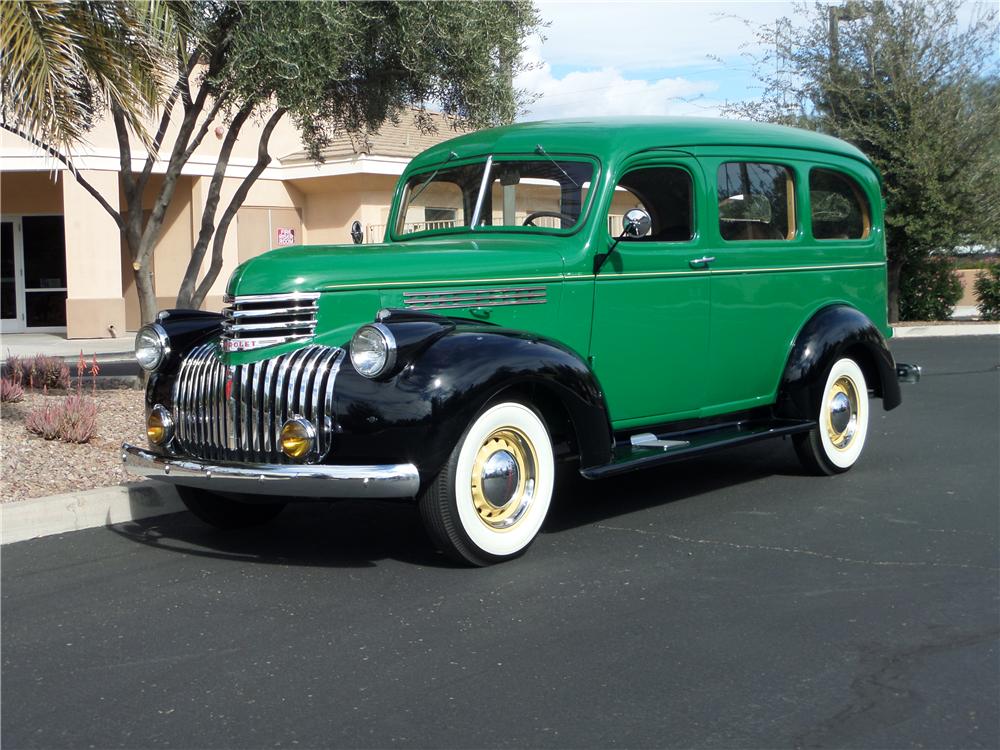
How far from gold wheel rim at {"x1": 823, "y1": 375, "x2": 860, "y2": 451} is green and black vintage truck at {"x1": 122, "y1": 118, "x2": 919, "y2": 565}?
0.02m

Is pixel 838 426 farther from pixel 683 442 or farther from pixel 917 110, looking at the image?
pixel 917 110

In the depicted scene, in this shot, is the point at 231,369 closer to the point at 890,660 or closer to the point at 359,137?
the point at 890,660

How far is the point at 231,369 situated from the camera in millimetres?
5477

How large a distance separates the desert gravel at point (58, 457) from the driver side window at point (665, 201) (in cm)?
356

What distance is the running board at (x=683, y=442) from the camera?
19.7 feet

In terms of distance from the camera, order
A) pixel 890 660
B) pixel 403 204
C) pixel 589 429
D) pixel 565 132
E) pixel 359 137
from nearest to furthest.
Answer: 1. pixel 890 660
2. pixel 589 429
3. pixel 565 132
4. pixel 403 204
5. pixel 359 137

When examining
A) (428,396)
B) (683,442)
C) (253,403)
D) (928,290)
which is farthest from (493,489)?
(928,290)

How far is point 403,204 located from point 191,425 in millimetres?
2401

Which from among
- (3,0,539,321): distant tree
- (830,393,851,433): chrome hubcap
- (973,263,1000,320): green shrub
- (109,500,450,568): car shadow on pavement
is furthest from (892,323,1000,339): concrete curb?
(109,500,450,568): car shadow on pavement

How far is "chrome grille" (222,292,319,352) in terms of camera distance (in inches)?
213

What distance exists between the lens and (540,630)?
457cm

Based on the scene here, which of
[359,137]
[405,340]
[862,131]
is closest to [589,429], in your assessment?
[405,340]

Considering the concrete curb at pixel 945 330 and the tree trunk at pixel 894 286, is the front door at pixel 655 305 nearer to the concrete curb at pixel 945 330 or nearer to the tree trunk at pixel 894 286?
the concrete curb at pixel 945 330

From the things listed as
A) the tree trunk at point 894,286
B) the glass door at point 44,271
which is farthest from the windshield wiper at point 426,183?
the tree trunk at point 894,286
